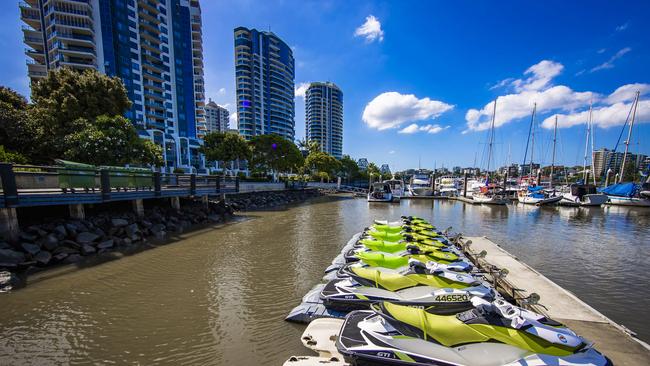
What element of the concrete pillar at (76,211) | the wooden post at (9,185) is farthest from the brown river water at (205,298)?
the concrete pillar at (76,211)

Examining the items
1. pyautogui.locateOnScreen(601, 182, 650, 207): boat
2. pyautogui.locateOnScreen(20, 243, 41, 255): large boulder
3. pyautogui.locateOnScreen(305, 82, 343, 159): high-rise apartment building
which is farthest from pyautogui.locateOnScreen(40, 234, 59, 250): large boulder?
pyautogui.locateOnScreen(305, 82, 343, 159): high-rise apartment building

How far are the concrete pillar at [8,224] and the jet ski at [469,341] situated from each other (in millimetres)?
12348

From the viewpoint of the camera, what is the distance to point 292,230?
16.6m

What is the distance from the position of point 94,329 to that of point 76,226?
774 centimetres

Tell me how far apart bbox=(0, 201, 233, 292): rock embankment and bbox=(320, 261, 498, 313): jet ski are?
9818mm

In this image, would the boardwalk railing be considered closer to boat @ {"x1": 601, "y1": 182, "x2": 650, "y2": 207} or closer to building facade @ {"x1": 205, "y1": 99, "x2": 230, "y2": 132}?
boat @ {"x1": 601, "y1": 182, "x2": 650, "y2": 207}

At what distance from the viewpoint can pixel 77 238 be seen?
33.6 feet

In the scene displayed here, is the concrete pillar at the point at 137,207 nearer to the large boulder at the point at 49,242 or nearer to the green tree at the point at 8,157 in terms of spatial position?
the large boulder at the point at 49,242

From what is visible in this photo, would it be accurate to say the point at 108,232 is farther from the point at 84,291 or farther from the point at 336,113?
the point at 336,113

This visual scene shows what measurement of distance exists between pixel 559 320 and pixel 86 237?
1610 cm

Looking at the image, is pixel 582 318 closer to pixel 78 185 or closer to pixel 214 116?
pixel 78 185

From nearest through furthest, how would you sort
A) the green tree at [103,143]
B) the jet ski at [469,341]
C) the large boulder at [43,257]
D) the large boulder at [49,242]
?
1. the jet ski at [469,341]
2. the large boulder at [43,257]
3. the large boulder at [49,242]
4. the green tree at [103,143]

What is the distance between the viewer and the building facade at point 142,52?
135 feet

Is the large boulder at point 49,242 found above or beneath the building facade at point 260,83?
beneath
